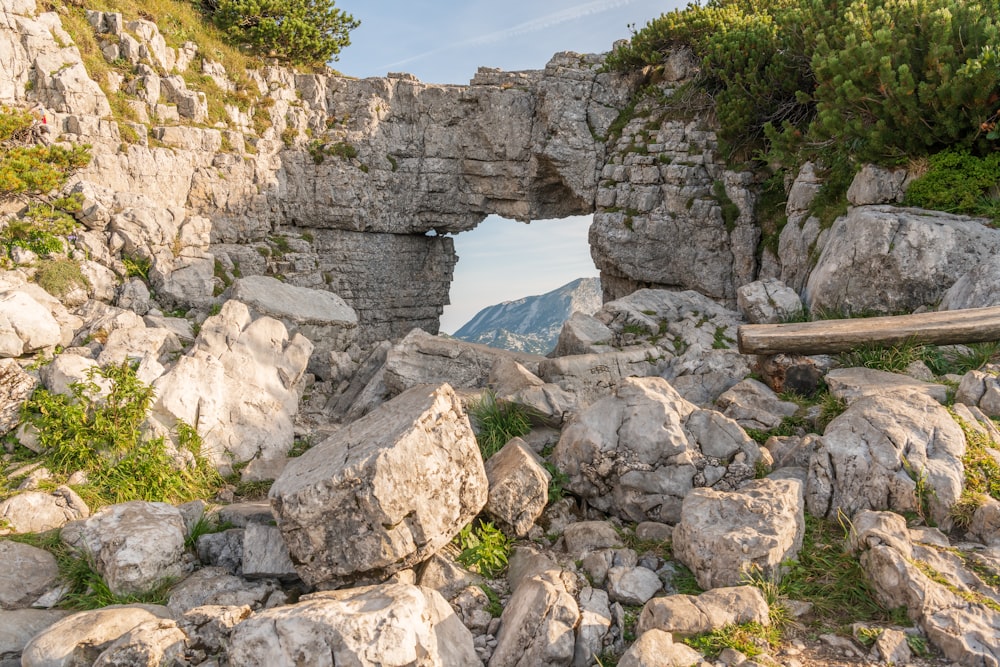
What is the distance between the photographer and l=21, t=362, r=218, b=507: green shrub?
24.3 ft

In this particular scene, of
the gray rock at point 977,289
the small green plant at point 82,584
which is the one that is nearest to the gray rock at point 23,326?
the small green plant at point 82,584

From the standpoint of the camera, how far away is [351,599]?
14.4 feet

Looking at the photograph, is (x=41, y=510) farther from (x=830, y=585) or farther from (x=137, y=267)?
(x=830, y=585)

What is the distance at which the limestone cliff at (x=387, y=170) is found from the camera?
14.9m

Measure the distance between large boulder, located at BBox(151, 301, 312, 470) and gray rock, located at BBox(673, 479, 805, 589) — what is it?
6550 millimetres

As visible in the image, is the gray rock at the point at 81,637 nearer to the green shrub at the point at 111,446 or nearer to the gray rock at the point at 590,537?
the green shrub at the point at 111,446

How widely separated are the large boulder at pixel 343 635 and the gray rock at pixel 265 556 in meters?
1.51

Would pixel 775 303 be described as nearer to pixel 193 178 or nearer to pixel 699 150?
pixel 699 150

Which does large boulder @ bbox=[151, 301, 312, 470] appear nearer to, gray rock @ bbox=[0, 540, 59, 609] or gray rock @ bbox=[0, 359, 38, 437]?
gray rock @ bbox=[0, 359, 38, 437]

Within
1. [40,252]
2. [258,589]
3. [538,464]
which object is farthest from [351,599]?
[40,252]

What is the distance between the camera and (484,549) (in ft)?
19.5

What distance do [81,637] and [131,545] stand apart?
134cm

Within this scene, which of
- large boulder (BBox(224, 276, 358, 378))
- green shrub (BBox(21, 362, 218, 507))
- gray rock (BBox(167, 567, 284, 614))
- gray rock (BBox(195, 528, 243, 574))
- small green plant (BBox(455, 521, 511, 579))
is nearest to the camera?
gray rock (BBox(167, 567, 284, 614))

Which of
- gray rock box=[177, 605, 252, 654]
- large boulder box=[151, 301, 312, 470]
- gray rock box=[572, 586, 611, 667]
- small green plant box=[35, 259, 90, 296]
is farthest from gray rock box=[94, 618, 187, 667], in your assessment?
small green plant box=[35, 259, 90, 296]
